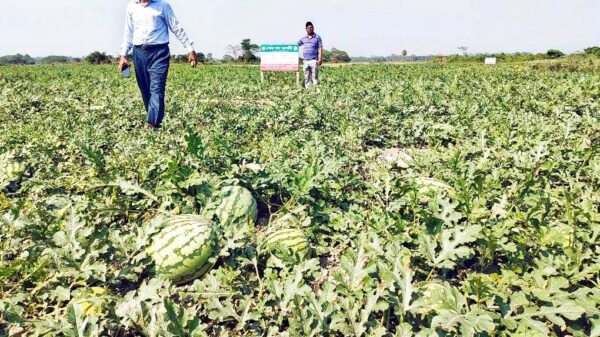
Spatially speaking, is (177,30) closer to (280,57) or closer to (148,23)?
(148,23)

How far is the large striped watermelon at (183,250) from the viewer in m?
2.38

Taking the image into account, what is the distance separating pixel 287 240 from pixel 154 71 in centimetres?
398

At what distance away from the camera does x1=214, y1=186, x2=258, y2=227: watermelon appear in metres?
2.81

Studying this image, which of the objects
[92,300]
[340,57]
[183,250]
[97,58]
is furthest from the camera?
[340,57]

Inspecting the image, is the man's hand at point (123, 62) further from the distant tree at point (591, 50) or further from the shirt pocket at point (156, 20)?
the distant tree at point (591, 50)

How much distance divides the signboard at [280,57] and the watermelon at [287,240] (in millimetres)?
11630

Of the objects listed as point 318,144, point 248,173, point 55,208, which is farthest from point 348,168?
point 55,208

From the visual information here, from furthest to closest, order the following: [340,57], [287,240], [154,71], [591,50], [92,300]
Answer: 1. [340,57]
2. [591,50]
3. [154,71]
4. [287,240]
5. [92,300]

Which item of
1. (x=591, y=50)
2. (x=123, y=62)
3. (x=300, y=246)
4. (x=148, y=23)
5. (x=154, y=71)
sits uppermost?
(x=148, y=23)

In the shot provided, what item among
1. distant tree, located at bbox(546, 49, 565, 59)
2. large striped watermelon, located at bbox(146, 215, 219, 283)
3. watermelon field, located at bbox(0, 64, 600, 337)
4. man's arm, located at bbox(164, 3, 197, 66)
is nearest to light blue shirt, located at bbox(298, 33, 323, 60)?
man's arm, located at bbox(164, 3, 197, 66)

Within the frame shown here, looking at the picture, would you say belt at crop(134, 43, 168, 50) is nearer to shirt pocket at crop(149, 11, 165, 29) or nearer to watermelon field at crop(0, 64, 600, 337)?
shirt pocket at crop(149, 11, 165, 29)

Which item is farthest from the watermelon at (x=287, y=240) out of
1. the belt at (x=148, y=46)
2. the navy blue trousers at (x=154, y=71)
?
the belt at (x=148, y=46)

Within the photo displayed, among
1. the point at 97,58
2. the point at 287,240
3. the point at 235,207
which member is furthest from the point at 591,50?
the point at 97,58

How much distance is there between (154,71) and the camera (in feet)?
18.7
